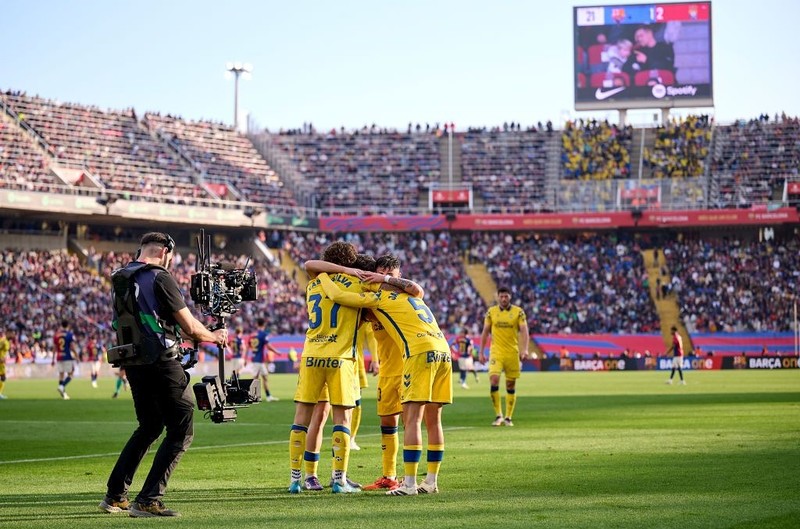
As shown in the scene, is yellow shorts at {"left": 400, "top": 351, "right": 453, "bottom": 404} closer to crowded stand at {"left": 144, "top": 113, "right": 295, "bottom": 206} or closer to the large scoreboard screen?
crowded stand at {"left": 144, "top": 113, "right": 295, "bottom": 206}

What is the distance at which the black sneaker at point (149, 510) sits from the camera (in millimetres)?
10352

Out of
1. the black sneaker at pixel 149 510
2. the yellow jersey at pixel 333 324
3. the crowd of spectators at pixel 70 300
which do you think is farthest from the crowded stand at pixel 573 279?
the black sneaker at pixel 149 510

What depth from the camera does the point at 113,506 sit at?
1079cm

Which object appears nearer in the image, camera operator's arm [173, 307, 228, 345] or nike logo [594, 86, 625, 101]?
camera operator's arm [173, 307, 228, 345]

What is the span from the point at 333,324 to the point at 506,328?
37.7 ft

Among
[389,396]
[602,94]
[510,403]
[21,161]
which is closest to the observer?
[389,396]

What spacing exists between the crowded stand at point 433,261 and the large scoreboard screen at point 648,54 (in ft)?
39.4

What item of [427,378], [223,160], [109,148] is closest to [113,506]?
[427,378]

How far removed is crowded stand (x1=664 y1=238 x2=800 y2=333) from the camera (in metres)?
64.5

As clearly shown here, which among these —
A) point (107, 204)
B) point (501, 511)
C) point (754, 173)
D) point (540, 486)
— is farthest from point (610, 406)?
point (754, 173)

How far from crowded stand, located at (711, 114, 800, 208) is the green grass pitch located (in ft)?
150

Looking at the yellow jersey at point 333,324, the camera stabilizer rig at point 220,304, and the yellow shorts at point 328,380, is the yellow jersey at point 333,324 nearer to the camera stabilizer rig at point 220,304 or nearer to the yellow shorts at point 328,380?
the yellow shorts at point 328,380

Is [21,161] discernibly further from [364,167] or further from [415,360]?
[415,360]

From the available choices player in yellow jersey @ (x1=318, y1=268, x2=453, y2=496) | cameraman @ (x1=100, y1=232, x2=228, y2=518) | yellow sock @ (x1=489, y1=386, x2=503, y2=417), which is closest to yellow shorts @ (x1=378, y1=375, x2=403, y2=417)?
player in yellow jersey @ (x1=318, y1=268, x2=453, y2=496)
